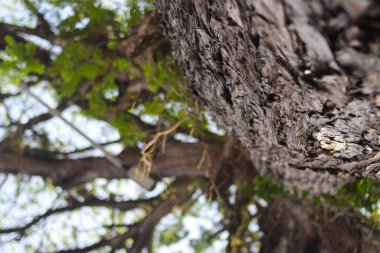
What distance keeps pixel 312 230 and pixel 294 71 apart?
3.12 metres

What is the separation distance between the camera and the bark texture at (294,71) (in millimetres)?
714

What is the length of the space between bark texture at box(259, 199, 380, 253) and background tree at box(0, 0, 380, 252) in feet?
0.05

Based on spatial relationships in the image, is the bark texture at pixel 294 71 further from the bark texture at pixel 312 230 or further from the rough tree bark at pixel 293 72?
the bark texture at pixel 312 230

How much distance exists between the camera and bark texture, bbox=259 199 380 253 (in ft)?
8.54

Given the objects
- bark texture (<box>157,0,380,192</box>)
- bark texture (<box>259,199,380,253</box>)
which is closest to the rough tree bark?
bark texture (<box>157,0,380,192</box>)

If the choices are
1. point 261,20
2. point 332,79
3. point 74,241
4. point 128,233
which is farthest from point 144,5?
point 74,241

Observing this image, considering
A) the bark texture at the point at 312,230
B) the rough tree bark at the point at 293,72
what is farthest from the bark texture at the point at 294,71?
the bark texture at the point at 312,230

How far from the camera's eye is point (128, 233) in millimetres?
4672

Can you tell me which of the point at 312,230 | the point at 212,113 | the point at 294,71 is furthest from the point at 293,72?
the point at 312,230

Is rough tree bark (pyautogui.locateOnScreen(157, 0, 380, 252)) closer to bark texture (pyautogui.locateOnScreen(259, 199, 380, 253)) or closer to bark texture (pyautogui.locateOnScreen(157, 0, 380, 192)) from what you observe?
bark texture (pyautogui.locateOnScreen(157, 0, 380, 192))

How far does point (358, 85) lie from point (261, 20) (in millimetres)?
327

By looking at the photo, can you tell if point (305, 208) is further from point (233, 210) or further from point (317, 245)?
point (233, 210)

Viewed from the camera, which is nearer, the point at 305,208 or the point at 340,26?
the point at 340,26

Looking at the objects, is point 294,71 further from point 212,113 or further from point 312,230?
point 312,230
